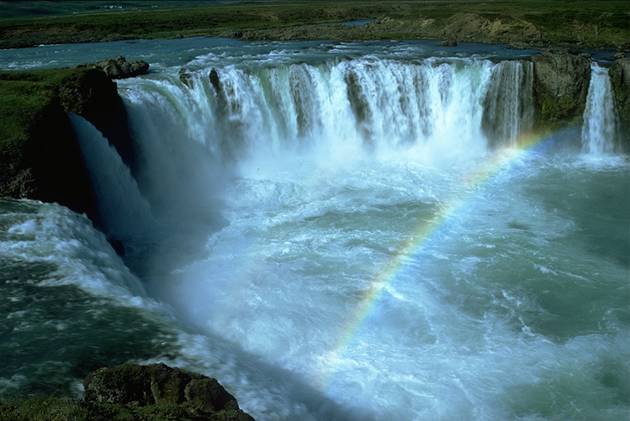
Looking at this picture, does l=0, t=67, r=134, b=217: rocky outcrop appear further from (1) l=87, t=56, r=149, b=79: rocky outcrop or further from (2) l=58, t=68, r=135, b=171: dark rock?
(1) l=87, t=56, r=149, b=79: rocky outcrop

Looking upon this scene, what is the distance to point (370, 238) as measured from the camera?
558 inches

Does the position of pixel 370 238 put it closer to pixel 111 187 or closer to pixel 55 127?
pixel 111 187

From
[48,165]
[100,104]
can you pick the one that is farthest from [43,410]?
[100,104]

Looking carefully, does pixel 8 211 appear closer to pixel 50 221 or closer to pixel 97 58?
pixel 50 221

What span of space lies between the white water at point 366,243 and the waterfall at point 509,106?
60mm

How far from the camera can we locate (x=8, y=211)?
10445 mm

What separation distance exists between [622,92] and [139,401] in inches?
878

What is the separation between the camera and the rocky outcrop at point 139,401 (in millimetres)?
5316

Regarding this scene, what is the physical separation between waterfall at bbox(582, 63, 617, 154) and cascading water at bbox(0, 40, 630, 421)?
0.22m

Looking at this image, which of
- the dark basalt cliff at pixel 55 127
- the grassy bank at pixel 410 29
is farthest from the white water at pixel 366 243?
the grassy bank at pixel 410 29

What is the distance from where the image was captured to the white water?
872 cm

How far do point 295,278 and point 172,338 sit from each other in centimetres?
476

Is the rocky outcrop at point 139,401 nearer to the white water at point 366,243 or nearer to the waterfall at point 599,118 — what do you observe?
the white water at point 366,243

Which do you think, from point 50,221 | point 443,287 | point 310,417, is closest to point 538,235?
point 443,287
